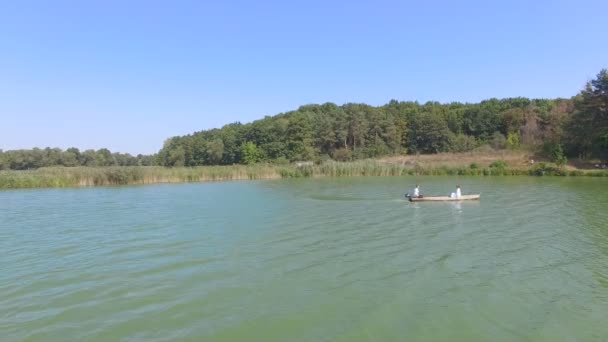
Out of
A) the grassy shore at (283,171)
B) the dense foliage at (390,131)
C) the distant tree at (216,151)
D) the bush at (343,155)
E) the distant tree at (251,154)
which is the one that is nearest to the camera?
the grassy shore at (283,171)

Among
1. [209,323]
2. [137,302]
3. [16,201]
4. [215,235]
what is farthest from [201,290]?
[16,201]

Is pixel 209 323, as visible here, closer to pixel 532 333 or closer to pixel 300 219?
pixel 532 333

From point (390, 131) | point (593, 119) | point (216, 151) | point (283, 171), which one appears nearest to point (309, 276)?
point (283, 171)

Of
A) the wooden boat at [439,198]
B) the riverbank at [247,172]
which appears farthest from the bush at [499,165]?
the wooden boat at [439,198]

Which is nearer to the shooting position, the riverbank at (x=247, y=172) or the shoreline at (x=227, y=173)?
the shoreline at (x=227, y=173)

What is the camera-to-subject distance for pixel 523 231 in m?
18.0

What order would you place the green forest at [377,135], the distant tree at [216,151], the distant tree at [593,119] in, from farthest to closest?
the distant tree at [216,151], the green forest at [377,135], the distant tree at [593,119]

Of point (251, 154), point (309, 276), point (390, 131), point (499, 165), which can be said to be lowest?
point (309, 276)

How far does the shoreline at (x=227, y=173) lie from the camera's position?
45.8 metres

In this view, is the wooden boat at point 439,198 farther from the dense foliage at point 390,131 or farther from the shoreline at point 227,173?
the dense foliage at point 390,131

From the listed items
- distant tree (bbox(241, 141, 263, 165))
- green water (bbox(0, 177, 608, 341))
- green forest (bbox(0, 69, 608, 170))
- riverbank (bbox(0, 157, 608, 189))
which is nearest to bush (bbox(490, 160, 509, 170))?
riverbank (bbox(0, 157, 608, 189))

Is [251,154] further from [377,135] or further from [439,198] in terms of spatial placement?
[439,198]

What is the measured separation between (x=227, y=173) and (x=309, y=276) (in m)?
46.0

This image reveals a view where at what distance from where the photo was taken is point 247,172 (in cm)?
5816
